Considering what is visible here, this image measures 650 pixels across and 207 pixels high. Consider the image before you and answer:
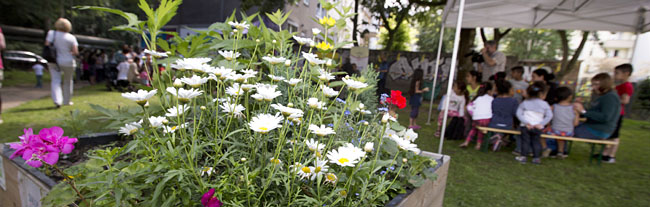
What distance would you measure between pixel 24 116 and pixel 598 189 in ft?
23.6

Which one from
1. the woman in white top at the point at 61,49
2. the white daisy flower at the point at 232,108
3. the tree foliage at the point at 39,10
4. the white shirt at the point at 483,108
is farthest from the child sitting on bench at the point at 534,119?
the tree foliage at the point at 39,10

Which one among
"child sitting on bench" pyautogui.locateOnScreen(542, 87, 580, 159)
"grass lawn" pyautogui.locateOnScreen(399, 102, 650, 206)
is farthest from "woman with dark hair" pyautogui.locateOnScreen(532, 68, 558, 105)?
"grass lawn" pyautogui.locateOnScreen(399, 102, 650, 206)

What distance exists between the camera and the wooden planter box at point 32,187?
1.22 metres

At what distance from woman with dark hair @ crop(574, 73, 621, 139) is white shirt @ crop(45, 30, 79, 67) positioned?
7172 millimetres

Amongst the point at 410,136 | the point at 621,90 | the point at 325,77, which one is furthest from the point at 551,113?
the point at 325,77

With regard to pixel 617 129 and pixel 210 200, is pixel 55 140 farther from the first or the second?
pixel 617 129

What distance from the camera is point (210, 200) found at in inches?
30.3

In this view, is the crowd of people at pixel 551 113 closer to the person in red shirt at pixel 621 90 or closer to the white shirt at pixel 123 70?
the person in red shirt at pixel 621 90

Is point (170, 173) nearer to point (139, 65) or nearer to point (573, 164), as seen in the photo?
point (573, 164)

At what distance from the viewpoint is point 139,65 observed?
8211mm

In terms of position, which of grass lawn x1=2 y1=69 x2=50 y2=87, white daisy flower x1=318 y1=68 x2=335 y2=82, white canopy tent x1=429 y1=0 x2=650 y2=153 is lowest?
grass lawn x1=2 y1=69 x2=50 y2=87

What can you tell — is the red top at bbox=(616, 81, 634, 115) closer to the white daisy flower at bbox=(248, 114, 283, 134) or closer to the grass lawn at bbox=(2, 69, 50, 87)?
the white daisy flower at bbox=(248, 114, 283, 134)

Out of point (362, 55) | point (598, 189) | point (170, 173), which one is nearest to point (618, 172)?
point (598, 189)

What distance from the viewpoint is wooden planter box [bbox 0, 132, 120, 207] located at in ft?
4.10
